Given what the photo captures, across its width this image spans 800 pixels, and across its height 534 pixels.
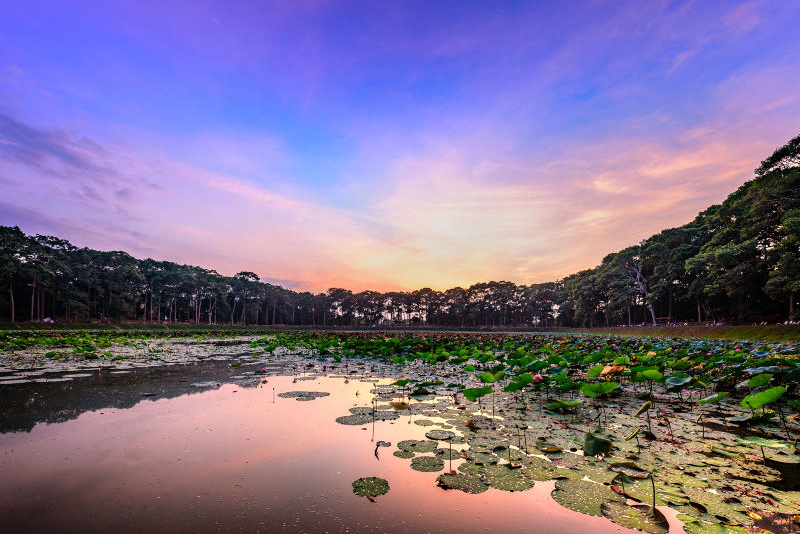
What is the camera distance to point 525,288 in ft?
246

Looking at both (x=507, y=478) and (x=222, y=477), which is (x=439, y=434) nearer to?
(x=507, y=478)

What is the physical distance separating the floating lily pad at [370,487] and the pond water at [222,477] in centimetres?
5

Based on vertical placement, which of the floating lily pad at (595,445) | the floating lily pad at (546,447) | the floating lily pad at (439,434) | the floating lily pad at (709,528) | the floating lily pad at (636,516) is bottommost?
the floating lily pad at (439,434)

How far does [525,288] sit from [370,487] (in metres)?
77.9

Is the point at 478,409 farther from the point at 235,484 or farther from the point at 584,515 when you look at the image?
the point at 235,484

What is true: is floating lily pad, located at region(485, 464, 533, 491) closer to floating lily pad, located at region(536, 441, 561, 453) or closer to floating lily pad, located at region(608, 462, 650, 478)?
floating lily pad, located at region(536, 441, 561, 453)

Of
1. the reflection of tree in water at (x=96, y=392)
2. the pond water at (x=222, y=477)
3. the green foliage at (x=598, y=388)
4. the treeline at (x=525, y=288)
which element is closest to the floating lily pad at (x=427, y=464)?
the pond water at (x=222, y=477)

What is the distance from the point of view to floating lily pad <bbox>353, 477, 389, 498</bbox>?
235 cm

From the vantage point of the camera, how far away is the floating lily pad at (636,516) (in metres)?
1.96

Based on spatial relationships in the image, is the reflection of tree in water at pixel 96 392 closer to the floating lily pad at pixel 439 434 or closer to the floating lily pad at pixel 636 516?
the floating lily pad at pixel 439 434

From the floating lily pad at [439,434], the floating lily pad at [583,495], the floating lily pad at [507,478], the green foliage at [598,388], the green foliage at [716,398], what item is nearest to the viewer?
the floating lily pad at [583,495]

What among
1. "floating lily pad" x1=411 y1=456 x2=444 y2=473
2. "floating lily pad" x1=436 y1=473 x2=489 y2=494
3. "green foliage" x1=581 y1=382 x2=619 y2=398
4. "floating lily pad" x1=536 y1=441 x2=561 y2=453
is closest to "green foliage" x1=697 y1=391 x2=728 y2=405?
"green foliage" x1=581 y1=382 x2=619 y2=398

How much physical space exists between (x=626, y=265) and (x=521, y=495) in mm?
44366

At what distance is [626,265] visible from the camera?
38875 mm
